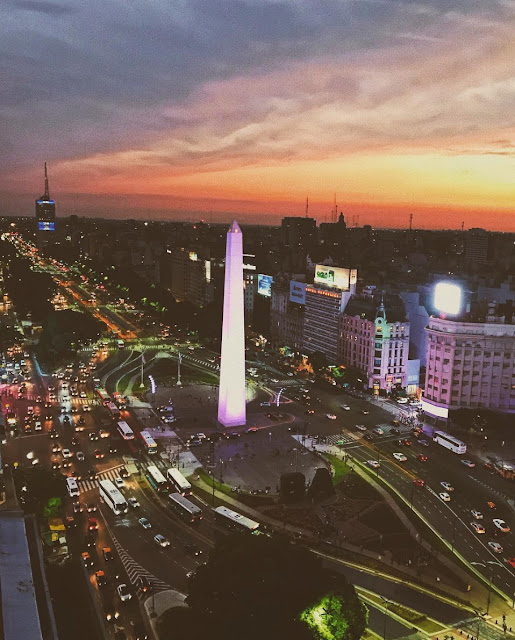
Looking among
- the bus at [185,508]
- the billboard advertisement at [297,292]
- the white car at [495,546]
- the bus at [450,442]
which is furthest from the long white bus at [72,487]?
the billboard advertisement at [297,292]

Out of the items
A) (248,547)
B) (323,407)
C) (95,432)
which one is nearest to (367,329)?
(323,407)

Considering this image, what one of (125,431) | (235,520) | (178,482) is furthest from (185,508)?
(125,431)

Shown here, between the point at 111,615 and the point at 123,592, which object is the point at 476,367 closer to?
the point at 123,592

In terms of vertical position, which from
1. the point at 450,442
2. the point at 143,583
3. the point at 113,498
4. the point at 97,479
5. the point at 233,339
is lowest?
the point at 97,479

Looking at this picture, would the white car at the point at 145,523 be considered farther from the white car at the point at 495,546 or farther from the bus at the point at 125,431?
the white car at the point at 495,546

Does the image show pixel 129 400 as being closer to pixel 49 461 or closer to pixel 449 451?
pixel 49 461

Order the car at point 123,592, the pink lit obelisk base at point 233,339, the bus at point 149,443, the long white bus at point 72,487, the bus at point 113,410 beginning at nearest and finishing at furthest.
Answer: the car at point 123,592
the long white bus at point 72,487
the bus at point 149,443
the pink lit obelisk base at point 233,339
the bus at point 113,410
